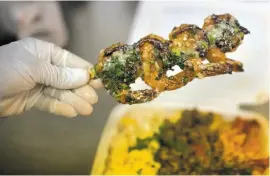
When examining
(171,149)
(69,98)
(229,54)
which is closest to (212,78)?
(229,54)

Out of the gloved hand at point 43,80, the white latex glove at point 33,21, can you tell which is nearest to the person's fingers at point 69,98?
the gloved hand at point 43,80

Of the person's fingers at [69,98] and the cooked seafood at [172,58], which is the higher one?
the cooked seafood at [172,58]

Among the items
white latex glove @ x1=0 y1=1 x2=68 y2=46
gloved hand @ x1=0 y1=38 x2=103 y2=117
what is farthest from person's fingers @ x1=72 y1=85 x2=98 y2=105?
white latex glove @ x1=0 y1=1 x2=68 y2=46

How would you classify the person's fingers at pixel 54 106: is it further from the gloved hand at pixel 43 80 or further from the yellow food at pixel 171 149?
the yellow food at pixel 171 149

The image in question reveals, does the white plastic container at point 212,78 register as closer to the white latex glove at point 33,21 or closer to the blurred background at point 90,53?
the blurred background at point 90,53

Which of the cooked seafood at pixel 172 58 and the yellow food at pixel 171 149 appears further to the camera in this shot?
the yellow food at pixel 171 149

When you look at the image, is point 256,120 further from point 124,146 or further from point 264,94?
point 124,146

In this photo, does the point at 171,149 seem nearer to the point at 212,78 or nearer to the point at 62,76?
the point at 212,78
